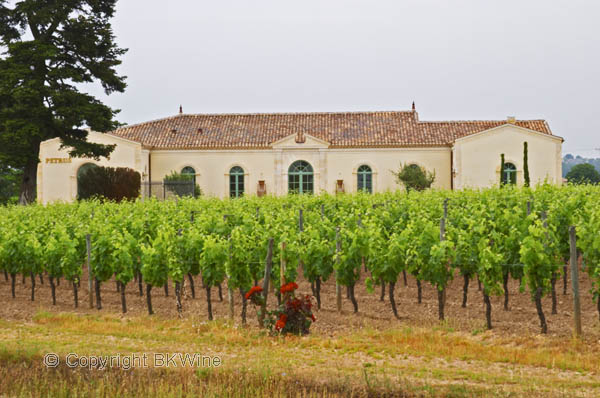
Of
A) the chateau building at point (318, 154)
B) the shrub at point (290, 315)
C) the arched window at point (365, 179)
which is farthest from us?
the arched window at point (365, 179)

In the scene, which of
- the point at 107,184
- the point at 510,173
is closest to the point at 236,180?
the point at 107,184

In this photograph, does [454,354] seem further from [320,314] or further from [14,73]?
[14,73]

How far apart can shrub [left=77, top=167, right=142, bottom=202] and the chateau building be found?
10.8 ft

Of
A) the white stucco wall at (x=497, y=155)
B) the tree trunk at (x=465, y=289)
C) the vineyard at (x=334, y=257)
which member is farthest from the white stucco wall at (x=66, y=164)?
the tree trunk at (x=465, y=289)

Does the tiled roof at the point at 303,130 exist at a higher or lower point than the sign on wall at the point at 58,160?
higher

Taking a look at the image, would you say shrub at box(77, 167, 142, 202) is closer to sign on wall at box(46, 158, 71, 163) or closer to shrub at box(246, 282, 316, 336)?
sign on wall at box(46, 158, 71, 163)

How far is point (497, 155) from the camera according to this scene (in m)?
33.5

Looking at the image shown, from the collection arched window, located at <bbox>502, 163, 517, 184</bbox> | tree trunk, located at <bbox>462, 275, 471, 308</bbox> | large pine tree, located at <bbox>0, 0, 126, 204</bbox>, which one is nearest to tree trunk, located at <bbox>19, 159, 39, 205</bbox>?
large pine tree, located at <bbox>0, 0, 126, 204</bbox>

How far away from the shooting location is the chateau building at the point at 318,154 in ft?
109

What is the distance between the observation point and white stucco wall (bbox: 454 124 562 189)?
110ft

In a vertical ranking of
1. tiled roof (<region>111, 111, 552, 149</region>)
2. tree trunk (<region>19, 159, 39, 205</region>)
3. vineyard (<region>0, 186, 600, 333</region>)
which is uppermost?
tiled roof (<region>111, 111, 552, 149</region>)

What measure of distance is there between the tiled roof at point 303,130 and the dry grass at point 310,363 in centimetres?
2561

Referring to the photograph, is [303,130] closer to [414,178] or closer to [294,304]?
[414,178]

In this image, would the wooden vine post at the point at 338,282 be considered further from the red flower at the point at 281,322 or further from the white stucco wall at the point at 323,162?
the white stucco wall at the point at 323,162
